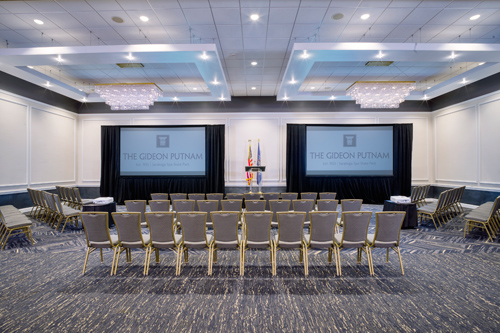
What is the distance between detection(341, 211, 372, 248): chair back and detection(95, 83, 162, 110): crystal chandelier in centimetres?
626

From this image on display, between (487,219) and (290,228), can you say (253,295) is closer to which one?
(290,228)

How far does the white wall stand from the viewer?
7.27 meters

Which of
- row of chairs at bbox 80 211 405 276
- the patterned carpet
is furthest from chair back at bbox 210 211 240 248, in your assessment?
the patterned carpet

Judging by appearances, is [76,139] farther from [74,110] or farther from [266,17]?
[266,17]

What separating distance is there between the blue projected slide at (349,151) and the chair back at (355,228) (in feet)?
21.5

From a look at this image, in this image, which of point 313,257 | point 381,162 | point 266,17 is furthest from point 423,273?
point 381,162

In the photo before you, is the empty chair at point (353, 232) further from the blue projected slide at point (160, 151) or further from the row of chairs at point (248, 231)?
the blue projected slide at point (160, 151)

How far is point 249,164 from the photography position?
979cm

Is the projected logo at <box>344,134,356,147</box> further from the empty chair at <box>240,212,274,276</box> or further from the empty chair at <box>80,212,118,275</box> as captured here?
the empty chair at <box>80,212,118,275</box>

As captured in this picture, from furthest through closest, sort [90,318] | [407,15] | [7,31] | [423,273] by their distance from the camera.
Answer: [7,31]
[407,15]
[423,273]
[90,318]

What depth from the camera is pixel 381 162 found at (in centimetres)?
979

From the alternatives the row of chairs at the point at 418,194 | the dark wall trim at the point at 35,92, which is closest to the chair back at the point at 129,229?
the dark wall trim at the point at 35,92

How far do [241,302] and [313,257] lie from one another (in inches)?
74.0

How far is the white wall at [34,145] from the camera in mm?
7270
